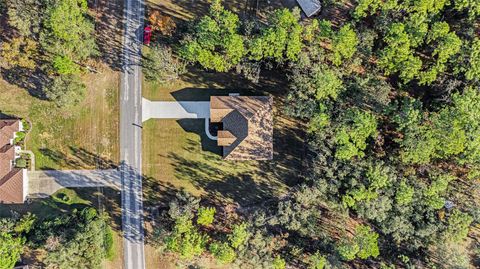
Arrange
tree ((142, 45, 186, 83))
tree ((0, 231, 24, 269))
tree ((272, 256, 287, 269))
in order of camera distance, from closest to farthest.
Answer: tree ((0, 231, 24, 269))
tree ((272, 256, 287, 269))
tree ((142, 45, 186, 83))

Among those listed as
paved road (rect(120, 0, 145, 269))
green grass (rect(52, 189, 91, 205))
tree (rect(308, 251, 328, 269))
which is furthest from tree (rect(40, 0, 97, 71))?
tree (rect(308, 251, 328, 269))

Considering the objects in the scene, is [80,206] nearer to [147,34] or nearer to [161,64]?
[161,64]

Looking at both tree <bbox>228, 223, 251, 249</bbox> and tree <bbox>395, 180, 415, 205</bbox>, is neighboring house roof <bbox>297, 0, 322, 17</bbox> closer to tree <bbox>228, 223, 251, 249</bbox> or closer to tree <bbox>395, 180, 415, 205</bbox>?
tree <bbox>395, 180, 415, 205</bbox>

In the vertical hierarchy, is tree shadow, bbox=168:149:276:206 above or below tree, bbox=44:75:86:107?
below

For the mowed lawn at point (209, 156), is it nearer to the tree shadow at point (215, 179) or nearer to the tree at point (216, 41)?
the tree shadow at point (215, 179)

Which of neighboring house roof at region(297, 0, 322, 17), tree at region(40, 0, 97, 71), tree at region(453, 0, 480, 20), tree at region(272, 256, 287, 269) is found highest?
tree at region(453, 0, 480, 20)

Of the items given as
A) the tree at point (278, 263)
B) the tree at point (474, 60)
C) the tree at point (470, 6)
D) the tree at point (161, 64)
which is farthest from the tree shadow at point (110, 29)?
the tree at point (474, 60)

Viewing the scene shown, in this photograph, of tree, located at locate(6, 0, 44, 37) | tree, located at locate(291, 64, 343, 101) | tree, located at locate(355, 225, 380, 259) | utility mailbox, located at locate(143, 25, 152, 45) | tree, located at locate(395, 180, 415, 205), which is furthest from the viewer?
utility mailbox, located at locate(143, 25, 152, 45)
